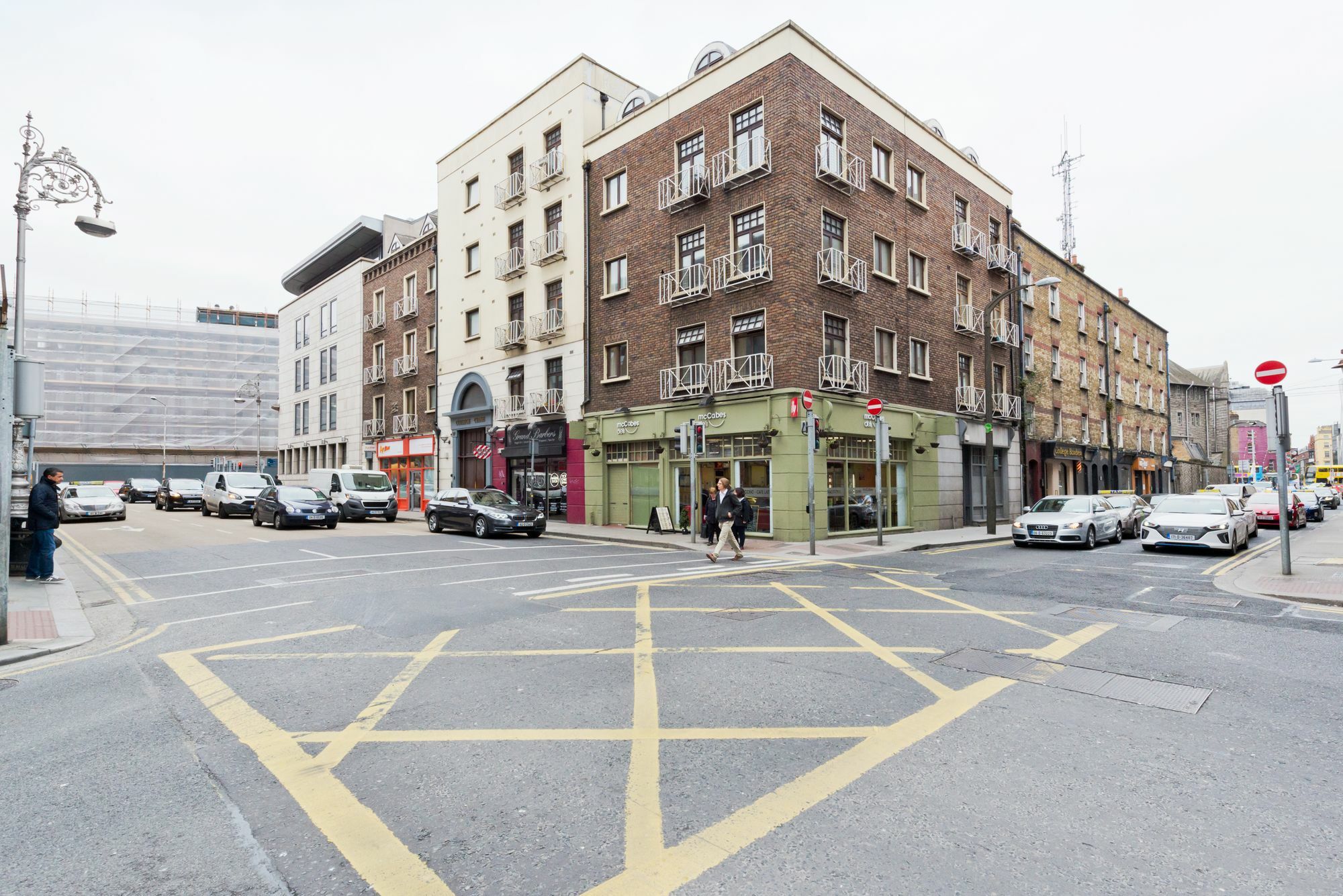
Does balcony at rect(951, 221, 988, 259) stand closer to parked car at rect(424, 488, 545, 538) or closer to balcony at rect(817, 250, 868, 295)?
balcony at rect(817, 250, 868, 295)

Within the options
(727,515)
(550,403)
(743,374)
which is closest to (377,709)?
(727,515)

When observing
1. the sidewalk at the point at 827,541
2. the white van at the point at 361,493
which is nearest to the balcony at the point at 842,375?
the sidewalk at the point at 827,541

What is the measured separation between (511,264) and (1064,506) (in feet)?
72.0

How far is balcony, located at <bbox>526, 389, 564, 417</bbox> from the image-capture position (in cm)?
2625

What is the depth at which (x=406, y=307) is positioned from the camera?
117 ft

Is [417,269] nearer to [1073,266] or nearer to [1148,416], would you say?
[1073,266]

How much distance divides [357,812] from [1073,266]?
129ft

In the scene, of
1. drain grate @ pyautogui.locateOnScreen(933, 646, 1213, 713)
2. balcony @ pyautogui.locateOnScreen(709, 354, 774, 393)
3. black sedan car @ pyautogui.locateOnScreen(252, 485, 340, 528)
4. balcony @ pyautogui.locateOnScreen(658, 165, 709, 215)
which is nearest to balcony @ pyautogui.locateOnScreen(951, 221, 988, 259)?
balcony @ pyautogui.locateOnScreen(658, 165, 709, 215)

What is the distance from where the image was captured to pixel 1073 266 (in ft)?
113

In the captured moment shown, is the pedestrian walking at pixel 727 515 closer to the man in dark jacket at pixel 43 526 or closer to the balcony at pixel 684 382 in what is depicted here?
the balcony at pixel 684 382

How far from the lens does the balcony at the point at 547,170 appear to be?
86.8 feet

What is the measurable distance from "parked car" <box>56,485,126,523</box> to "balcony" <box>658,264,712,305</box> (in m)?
22.5

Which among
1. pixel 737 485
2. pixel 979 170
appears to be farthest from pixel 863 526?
pixel 979 170

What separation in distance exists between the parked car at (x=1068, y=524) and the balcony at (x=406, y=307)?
29.5 m
